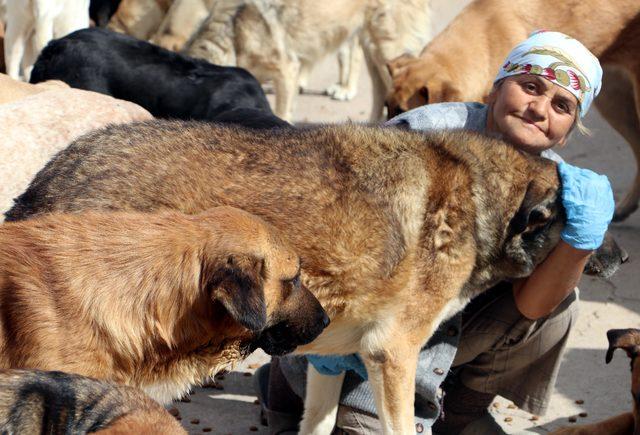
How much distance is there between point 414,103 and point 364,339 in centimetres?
403

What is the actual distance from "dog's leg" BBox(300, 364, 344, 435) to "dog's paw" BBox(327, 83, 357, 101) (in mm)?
6949

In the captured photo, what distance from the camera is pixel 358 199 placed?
4.43m

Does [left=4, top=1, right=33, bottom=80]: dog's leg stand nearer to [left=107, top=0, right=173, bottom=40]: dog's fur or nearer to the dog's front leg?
[left=107, top=0, right=173, bottom=40]: dog's fur

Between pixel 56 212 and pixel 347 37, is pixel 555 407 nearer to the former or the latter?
pixel 56 212

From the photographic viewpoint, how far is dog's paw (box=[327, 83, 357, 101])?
1176 cm

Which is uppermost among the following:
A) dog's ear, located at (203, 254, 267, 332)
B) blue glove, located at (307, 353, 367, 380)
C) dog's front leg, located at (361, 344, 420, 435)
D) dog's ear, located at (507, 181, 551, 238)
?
dog's ear, located at (203, 254, 267, 332)

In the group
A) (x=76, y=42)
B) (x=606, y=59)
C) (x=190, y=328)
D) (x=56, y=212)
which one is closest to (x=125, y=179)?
(x=56, y=212)

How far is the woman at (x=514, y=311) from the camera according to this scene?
478cm

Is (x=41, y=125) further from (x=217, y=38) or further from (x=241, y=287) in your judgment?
(x=217, y=38)

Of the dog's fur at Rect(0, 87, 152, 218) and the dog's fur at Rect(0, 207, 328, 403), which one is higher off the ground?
the dog's fur at Rect(0, 207, 328, 403)

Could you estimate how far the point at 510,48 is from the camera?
8.73 m

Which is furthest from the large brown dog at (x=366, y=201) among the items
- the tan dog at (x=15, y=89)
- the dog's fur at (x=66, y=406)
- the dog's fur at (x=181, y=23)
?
the dog's fur at (x=181, y=23)

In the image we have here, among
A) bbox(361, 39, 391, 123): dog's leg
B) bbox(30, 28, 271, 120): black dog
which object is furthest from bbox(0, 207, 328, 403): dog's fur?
bbox(361, 39, 391, 123): dog's leg

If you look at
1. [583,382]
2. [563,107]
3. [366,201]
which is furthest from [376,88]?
[366,201]
